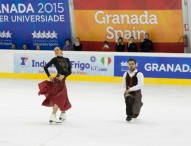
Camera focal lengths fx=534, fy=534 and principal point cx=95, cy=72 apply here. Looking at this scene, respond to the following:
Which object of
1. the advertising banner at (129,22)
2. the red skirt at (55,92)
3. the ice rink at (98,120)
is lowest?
the ice rink at (98,120)

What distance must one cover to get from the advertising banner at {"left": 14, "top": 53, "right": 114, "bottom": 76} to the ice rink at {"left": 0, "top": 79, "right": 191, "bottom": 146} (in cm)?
197

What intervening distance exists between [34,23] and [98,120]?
11.8 meters

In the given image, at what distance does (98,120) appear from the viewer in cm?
1005

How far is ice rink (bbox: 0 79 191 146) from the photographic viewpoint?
8.13m

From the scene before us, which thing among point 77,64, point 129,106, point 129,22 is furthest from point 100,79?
point 129,106

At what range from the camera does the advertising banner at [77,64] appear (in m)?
17.2

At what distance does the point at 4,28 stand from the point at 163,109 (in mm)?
11904

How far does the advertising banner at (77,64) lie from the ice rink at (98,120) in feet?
6.47

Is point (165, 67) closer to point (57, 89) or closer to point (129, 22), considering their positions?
point (129, 22)

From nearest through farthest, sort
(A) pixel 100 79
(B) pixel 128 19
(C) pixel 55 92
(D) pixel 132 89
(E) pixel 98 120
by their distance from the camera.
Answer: (C) pixel 55 92 < (D) pixel 132 89 < (E) pixel 98 120 < (A) pixel 100 79 < (B) pixel 128 19

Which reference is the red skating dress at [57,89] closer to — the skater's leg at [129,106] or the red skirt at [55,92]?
the red skirt at [55,92]

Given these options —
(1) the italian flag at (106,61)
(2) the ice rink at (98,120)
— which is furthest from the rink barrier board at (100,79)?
(2) the ice rink at (98,120)

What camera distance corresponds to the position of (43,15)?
68.5 ft

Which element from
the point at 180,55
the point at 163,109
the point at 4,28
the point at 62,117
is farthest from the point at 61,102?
the point at 4,28
